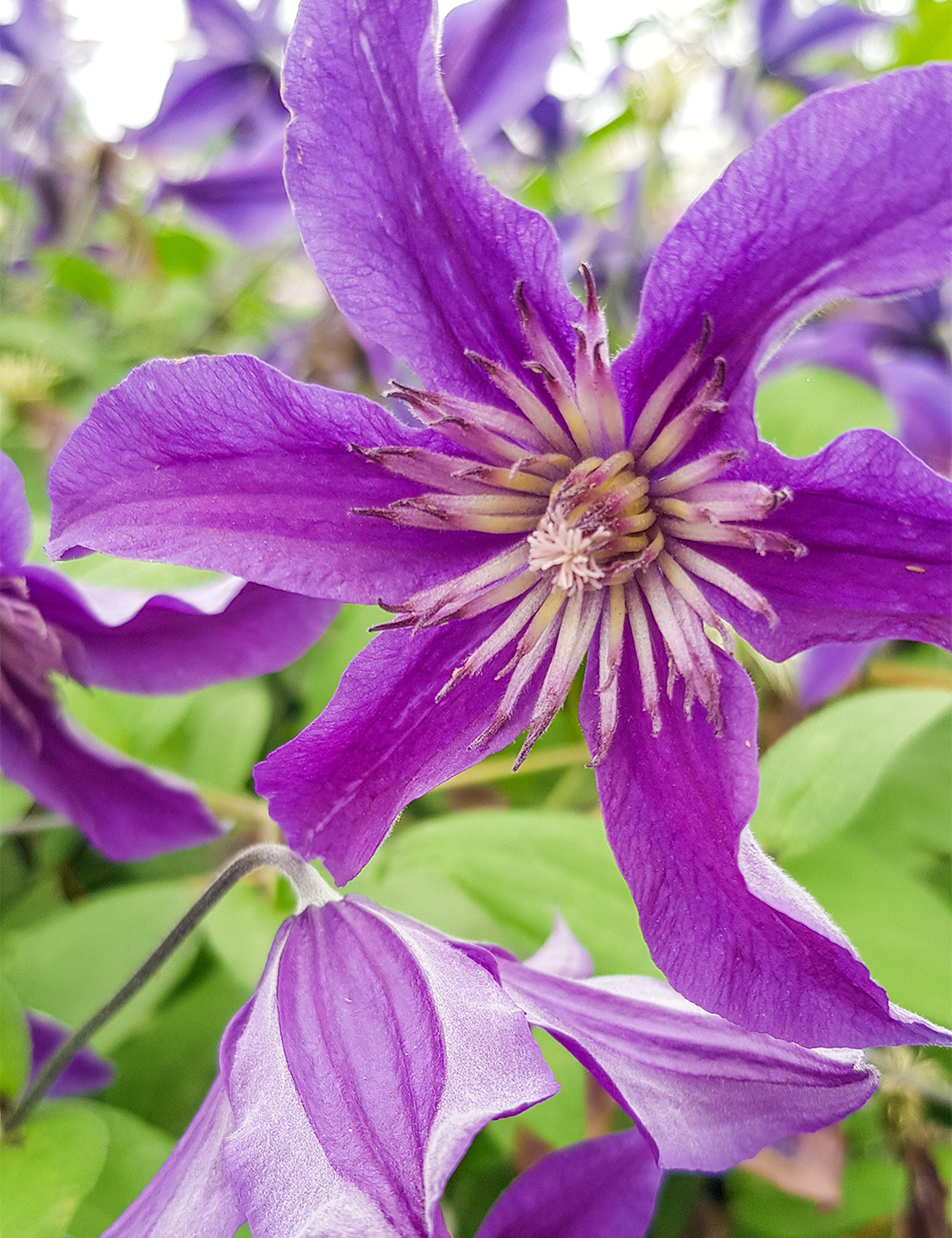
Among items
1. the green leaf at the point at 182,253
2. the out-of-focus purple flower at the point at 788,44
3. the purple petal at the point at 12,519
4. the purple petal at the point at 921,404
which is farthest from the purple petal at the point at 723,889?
the green leaf at the point at 182,253

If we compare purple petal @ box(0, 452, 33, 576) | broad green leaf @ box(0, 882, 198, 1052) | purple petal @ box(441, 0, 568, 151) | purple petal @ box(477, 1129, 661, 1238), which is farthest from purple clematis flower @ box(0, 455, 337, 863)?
purple petal @ box(441, 0, 568, 151)

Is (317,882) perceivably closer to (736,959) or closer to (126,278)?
(736,959)

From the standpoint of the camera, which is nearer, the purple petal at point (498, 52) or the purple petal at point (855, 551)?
the purple petal at point (855, 551)

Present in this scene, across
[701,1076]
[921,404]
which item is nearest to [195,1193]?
[701,1076]

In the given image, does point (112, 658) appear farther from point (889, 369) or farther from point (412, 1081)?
point (889, 369)

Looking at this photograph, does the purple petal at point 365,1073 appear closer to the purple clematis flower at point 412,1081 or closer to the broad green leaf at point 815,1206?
the purple clematis flower at point 412,1081

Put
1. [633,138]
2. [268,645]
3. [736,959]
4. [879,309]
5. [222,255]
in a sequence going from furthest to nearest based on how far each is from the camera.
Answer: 1. [222,255]
2. [633,138]
3. [879,309]
4. [268,645]
5. [736,959]

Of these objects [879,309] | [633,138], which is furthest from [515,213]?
[633,138]
